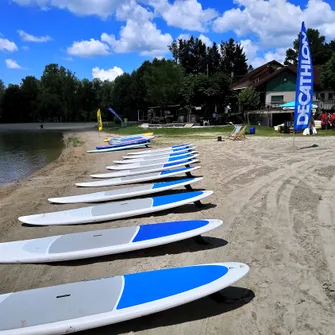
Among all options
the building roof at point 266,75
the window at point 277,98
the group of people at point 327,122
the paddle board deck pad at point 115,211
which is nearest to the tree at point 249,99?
the window at point 277,98

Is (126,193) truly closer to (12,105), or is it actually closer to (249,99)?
(249,99)

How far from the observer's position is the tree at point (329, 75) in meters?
34.5

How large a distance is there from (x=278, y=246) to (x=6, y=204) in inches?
257

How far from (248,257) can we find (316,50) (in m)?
76.3

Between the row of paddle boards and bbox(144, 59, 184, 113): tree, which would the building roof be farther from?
the row of paddle boards

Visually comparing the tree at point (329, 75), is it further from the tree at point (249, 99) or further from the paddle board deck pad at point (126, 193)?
the paddle board deck pad at point (126, 193)

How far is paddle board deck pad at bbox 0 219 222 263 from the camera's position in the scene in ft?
14.3

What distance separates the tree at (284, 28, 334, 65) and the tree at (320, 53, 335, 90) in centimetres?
3257

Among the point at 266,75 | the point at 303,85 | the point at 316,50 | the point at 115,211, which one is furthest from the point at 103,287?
the point at 316,50

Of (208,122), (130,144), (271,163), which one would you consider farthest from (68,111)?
(271,163)

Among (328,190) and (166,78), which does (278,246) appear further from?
(166,78)

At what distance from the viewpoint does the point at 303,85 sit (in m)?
13.6

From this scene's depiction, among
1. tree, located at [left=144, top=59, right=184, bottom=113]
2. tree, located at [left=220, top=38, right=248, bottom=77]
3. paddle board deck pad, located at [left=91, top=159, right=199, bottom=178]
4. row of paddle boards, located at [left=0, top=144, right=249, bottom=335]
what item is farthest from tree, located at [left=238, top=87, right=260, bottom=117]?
tree, located at [left=220, top=38, right=248, bottom=77]

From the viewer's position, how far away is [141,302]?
3.05 m
